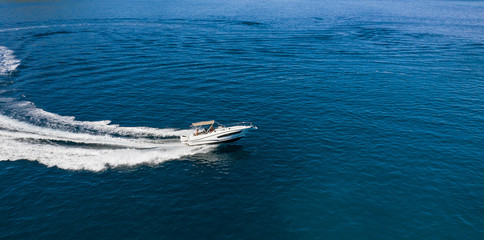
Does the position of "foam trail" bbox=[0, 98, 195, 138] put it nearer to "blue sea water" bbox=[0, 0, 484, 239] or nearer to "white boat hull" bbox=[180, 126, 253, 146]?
"blue sea water" bbox=[0, 0, 484, 239]

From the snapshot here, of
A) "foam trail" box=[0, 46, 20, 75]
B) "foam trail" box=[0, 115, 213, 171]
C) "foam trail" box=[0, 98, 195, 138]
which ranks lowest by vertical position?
"foam trail" box=[0, 115, 213, 171]

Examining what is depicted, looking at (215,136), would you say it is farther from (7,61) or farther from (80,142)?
(7,61)

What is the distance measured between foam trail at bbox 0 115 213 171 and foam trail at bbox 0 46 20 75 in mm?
39766

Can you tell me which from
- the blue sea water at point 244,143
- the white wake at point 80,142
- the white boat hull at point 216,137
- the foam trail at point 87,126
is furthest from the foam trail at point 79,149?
the foam trail at point 87,126

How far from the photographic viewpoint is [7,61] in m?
94.9

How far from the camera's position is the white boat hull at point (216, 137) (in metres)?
53.0

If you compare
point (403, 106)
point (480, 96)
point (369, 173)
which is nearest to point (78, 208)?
point (369, 173)

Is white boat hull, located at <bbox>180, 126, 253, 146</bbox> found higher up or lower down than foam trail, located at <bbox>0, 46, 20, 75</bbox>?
lower down

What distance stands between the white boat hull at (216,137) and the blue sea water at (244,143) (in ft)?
4.26

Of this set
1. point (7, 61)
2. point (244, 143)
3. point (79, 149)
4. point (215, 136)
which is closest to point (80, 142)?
point (79, 149)

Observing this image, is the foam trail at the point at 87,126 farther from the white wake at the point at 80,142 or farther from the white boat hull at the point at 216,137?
the white boat hull at the point at 216,137

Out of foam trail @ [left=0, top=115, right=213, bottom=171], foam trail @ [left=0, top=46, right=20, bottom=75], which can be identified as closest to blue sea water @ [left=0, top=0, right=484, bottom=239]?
foam trail @ [left=0, top=115, right=213, bottom=171]

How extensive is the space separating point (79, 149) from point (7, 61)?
6468 cm

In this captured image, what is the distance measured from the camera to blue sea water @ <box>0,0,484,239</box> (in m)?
38.1
